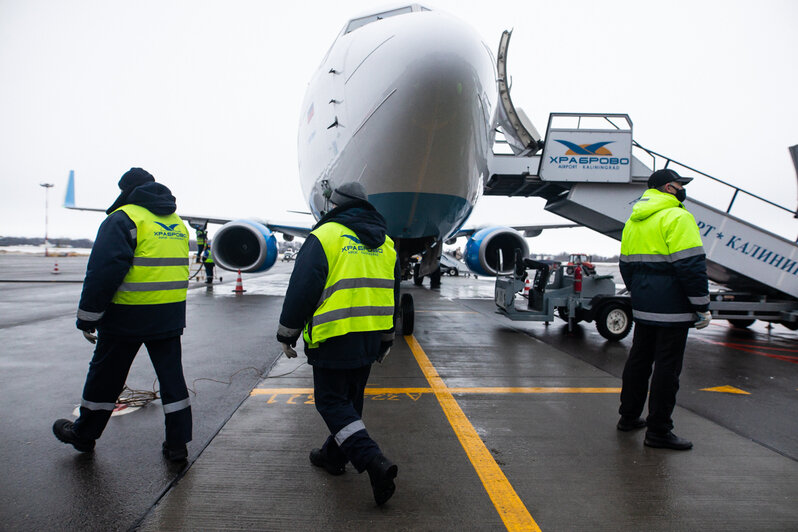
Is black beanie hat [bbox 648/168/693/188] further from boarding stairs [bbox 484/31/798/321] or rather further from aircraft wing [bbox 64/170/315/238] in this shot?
aircraft wing [bbox 64/170/315/238]

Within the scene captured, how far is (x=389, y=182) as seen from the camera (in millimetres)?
4781

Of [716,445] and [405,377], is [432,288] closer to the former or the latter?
[405,377]

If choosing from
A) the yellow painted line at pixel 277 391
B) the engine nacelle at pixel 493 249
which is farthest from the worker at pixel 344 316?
the engine nacelle at pixel 493 249

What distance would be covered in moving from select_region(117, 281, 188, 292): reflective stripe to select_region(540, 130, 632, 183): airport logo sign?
6655 mm

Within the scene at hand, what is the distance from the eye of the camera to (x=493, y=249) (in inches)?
410

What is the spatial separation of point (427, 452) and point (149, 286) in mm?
2034

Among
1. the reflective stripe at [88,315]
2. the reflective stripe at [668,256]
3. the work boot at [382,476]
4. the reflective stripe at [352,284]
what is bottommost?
the work boot at [382,476]

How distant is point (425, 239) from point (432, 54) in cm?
277

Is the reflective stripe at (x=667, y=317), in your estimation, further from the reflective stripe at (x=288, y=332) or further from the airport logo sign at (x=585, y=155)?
the airport logo sign at (x=585, y=155)

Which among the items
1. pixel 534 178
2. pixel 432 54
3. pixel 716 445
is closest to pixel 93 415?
pixel 432 54

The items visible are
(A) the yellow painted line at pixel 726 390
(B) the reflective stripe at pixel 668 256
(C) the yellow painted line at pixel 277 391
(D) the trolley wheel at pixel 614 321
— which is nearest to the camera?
(B) the reflective stripe at pixel 668 256

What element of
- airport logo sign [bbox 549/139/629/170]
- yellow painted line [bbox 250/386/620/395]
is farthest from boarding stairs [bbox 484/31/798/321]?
yellow painted line [bbox 250/386/620/395]

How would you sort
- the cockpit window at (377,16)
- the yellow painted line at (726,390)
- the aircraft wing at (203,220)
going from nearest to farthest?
1. the yellow painted line at (726,390)
2. the cockpit window at (377,16)
3. the aircraft wing at (203,220)

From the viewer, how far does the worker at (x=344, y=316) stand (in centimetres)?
234
